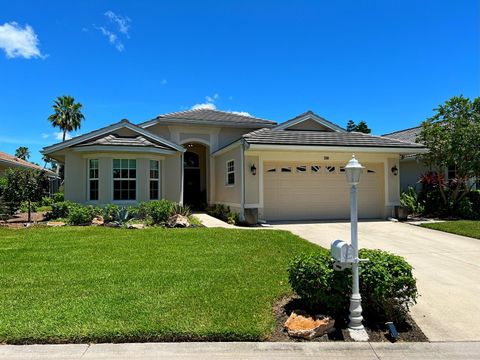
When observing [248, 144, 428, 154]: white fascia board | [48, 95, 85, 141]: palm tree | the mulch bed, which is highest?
[48, 95, 85, 141]: palm tree

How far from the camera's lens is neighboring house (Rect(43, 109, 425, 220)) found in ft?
49.4

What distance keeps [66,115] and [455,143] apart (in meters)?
42.1

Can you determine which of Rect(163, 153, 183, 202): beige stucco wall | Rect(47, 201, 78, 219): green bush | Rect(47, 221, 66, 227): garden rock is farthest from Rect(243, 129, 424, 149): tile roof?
Rect(47, 201, 78, 219): green bush

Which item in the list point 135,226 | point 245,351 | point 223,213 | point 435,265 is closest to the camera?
point 245,351

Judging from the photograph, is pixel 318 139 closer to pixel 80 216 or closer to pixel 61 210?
pixel 80 216

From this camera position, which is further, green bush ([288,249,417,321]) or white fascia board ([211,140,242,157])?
white fascia board ([211,140,242,157])

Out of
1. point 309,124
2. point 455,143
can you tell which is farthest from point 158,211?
point 455,143

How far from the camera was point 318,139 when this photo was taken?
1581 centimetres

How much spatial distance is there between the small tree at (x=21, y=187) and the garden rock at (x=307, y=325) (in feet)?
46.3

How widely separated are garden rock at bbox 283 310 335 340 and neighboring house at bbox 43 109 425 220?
381 inches

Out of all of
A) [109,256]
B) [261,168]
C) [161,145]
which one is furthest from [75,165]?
[109,256]

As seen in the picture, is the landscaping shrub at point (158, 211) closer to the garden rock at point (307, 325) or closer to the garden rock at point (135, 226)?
the garden rock at point (135, 226)

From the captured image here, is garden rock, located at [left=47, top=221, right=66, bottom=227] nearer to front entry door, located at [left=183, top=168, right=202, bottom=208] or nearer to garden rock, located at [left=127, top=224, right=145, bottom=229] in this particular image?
garden rock, located at [left=127, top=224, right=145, bottom=229]

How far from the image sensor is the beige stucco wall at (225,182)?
1568 cm
